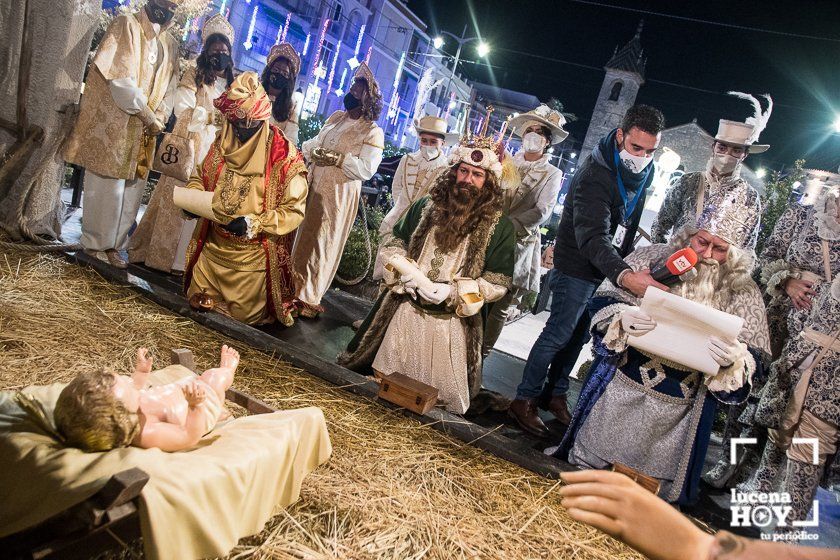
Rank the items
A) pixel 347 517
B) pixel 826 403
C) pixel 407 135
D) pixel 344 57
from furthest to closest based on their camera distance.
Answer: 1. pixel 407 135
2. pixel 344 57
3. pixel 826 403
4. pixel 347 517

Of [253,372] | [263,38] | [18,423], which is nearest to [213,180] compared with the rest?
[253,372]

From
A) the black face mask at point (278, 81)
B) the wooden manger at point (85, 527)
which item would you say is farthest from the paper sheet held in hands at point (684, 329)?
the black face mask at point (278, 81)

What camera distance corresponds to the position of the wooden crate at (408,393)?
3.64 meters

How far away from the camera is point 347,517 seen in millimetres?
2521

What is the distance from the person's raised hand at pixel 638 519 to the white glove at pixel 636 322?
2.16 meters

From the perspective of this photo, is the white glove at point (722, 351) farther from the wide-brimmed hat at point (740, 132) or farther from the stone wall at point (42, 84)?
the stone wall at point (42, 84)

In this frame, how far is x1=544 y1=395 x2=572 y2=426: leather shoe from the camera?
444 cm

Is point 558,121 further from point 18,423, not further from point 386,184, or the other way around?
point 386,184

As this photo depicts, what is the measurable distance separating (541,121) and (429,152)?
1.34m

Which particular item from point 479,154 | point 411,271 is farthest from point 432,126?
point 411,271

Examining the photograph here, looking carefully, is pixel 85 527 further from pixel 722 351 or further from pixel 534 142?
pixel 534 142

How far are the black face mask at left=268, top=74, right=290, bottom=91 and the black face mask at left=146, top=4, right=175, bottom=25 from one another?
1.01 m

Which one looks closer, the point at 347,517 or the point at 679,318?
the point at 347,517

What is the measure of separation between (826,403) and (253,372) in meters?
3.97
